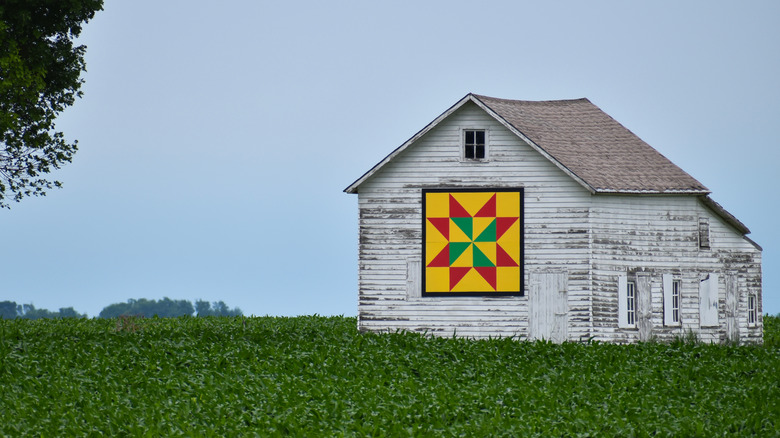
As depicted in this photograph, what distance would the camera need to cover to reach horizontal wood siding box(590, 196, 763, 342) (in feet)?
79.5

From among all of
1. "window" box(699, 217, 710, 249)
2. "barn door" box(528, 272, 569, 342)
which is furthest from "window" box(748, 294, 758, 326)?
"barn door" box(528, 272, 569, 342)

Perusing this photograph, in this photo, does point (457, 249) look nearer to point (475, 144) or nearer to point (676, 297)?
point (475, 144)

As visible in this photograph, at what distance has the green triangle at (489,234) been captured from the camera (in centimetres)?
2405

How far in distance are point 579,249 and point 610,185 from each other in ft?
6.85

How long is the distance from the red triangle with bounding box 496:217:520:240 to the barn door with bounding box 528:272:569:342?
1400 mm

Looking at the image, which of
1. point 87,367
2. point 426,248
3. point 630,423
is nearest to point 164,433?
point 87,367

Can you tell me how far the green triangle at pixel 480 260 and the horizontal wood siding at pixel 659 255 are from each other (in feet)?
9.59

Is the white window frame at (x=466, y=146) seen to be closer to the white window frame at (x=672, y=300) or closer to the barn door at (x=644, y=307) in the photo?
the barn door at (x=644, y=307)

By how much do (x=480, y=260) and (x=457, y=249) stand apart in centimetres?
70

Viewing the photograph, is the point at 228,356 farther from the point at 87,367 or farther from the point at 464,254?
the point at 464,254

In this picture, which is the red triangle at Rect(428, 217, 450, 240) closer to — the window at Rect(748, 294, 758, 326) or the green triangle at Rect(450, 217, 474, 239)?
the green triangle at Rect(450, 217, 474, 239)

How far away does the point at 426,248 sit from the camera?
24.3 meters

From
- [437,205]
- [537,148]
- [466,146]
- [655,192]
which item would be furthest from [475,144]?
[655,192]

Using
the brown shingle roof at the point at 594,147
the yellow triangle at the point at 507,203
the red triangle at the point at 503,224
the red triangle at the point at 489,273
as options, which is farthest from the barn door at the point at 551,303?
the brown shingle roof at the point at 594,147
